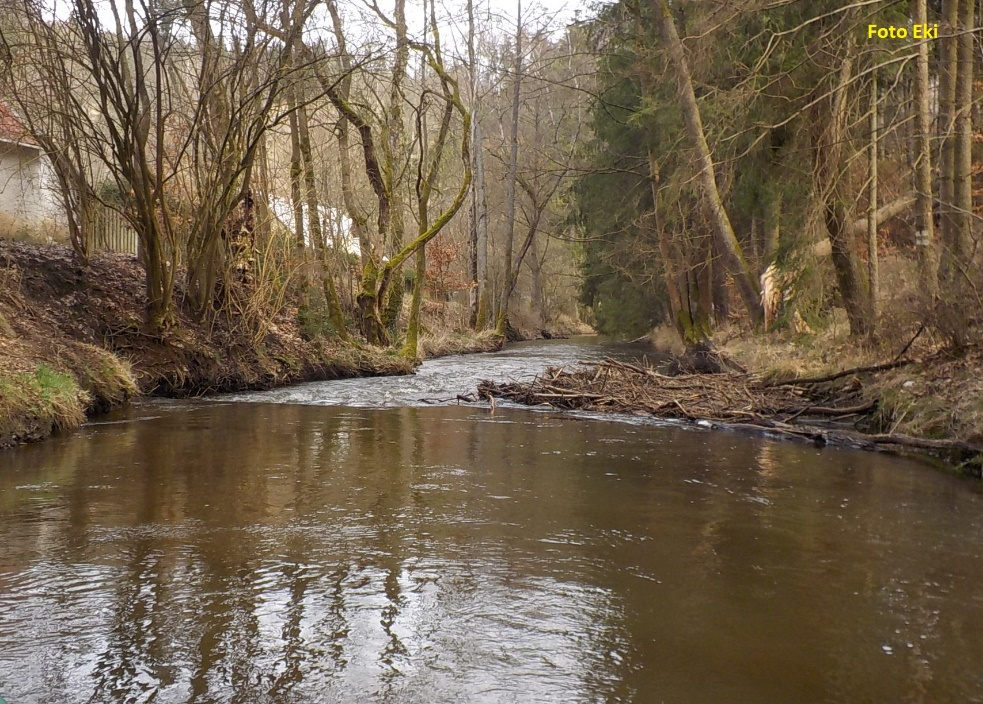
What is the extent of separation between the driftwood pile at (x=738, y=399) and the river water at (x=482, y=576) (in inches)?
44.4

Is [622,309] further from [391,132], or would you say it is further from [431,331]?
[391,132]

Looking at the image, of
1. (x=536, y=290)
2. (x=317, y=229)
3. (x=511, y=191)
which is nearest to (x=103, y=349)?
(x=317, y=229)

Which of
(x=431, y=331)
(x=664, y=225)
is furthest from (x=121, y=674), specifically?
(x=431, y=331)

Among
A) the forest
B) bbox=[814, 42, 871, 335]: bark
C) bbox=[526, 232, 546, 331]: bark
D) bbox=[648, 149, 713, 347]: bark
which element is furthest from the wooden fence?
bbox=[526, 232, 546, 331]: bark

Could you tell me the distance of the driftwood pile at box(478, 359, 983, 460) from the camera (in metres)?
10.1

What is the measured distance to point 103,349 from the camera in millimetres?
13016

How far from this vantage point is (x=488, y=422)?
38.4 ft

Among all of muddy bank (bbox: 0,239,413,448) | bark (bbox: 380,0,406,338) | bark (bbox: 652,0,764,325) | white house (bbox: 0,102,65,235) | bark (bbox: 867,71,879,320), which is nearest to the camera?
muddy bank (bbox: 0,239,413,448)

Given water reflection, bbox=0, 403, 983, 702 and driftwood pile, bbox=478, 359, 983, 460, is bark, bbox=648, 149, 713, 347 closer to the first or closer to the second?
driftwood pile, bbox=478, 359, 983, 460

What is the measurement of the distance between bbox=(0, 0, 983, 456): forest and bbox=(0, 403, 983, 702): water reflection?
3179 millimetres

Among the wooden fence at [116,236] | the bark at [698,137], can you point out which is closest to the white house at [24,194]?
the wooden fence at [116,236]

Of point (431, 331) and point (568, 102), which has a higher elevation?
point (568, 102)

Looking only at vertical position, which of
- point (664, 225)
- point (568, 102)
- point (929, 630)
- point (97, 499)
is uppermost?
point (568, 102)

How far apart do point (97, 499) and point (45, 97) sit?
8.28m
